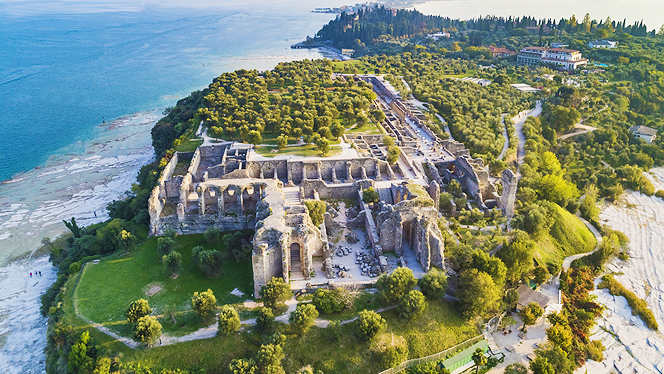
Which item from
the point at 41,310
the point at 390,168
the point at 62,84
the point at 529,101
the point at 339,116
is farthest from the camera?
the point at 62,84

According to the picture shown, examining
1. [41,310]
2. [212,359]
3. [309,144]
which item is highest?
[309,144]

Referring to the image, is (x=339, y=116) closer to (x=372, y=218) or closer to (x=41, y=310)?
(x=372, y=218)

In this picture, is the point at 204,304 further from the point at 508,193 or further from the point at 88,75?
the point at 88,75

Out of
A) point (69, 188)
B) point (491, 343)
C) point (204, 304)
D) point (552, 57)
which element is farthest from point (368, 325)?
point (552, 57)

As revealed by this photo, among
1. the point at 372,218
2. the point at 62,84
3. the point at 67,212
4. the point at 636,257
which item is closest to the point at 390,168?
the point at 372,218

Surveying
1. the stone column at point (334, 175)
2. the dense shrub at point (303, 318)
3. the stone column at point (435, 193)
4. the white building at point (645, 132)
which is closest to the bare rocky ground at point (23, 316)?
the dense shrub at point (303, 318)

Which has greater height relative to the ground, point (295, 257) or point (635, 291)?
point (295, 257)

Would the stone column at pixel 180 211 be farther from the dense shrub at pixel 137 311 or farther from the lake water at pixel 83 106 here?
the lake water at pixel 83 106
